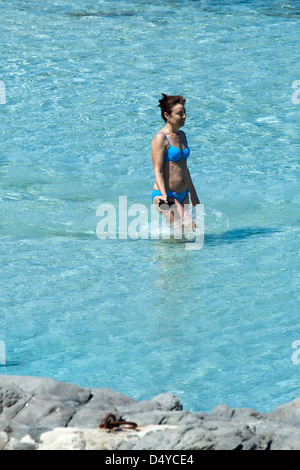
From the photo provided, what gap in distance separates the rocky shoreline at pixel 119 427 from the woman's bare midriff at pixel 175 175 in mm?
3644

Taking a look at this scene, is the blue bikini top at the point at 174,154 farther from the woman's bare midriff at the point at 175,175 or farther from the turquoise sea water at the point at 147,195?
the turquoise sea water at the point at 147,195

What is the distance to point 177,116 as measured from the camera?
23.8ft

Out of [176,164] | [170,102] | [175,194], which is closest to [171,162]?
[176,164]

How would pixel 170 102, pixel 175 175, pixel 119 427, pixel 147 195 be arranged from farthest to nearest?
pixel 147 195 → pixel 175 175 → pixel 170 102 → pixel 119 427

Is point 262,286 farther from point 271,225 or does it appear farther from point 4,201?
point 4,201

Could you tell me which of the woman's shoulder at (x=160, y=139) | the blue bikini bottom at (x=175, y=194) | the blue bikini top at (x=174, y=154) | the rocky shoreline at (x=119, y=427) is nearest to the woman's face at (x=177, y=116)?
the woman's shoulder at (x=160, y=139)

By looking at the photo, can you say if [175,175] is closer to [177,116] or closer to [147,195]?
[177,116]

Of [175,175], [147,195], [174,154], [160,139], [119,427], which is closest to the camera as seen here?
[119,427]

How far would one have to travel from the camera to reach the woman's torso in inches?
295

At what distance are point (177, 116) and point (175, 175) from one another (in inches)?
25.5

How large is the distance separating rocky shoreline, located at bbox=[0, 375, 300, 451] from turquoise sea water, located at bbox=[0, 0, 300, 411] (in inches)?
26.4

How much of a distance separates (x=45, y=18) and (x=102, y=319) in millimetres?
12271

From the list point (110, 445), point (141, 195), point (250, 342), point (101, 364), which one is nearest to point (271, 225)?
point (141, 195)

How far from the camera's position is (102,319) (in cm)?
581
